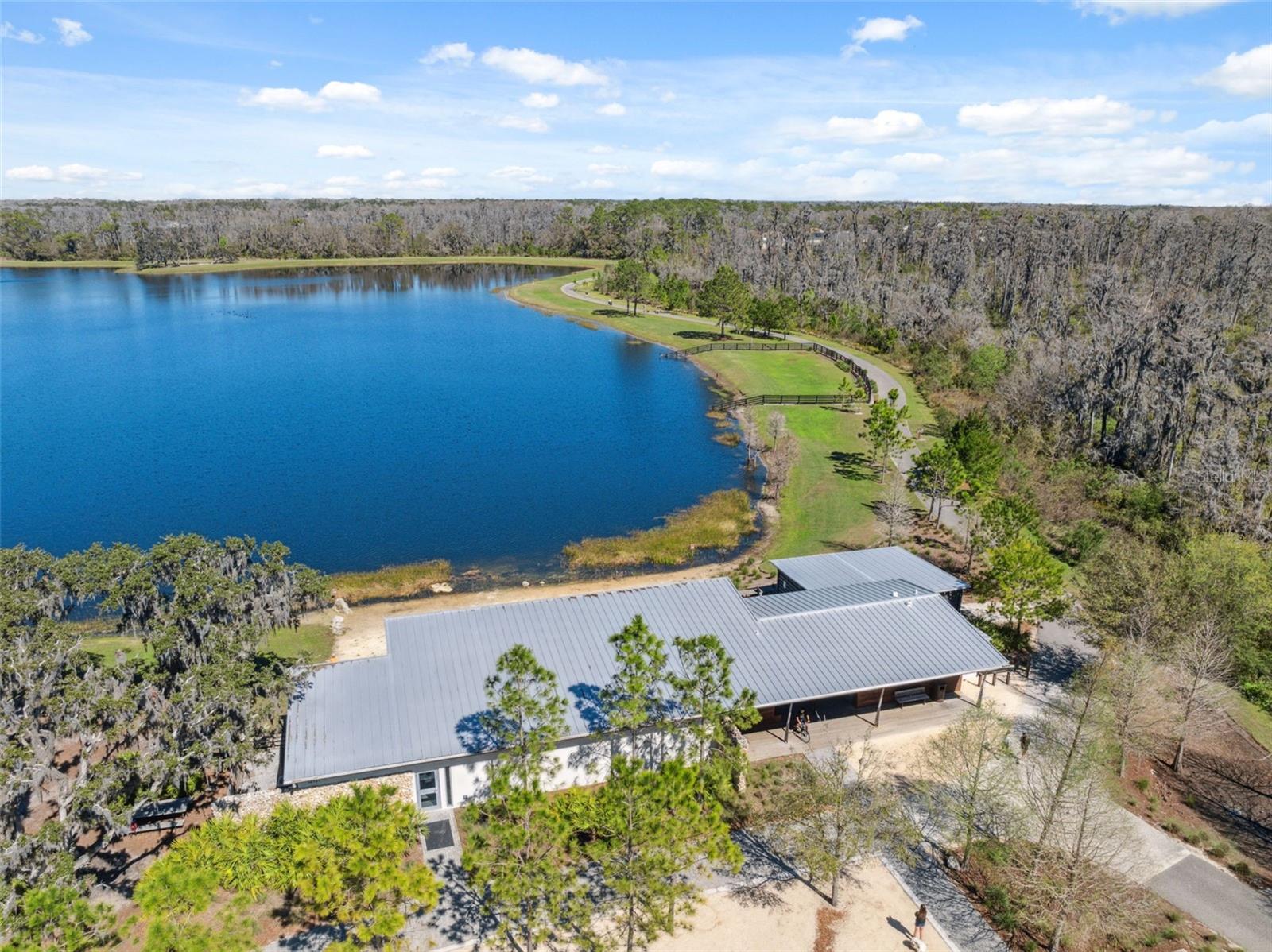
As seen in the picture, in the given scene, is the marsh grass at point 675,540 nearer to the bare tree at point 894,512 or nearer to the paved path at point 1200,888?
the bare tree at point 894,512

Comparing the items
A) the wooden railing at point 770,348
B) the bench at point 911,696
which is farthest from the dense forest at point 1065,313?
the bench at point 911,696

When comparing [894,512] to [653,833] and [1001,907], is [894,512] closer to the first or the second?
[1001,907]

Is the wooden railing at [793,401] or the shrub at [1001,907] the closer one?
the shrub at [1001,907]

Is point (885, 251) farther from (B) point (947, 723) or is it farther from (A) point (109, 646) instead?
(A) point (109, 646)

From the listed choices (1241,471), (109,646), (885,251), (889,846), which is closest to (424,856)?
→ (889,846)

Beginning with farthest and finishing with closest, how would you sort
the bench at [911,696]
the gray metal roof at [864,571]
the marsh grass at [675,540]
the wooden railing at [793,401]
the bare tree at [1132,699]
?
the wooden railing at [793,401] < the marsh grass at [675,540] < the gray metal roof at [864,571] < the bench at [911,696] < the bare tree at [1132,699]

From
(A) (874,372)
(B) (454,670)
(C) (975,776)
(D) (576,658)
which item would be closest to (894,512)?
(C) (975,776)
